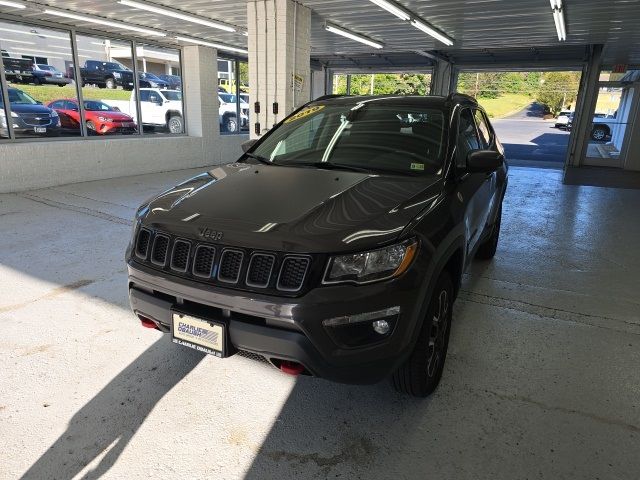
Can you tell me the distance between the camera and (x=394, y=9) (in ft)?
24.1

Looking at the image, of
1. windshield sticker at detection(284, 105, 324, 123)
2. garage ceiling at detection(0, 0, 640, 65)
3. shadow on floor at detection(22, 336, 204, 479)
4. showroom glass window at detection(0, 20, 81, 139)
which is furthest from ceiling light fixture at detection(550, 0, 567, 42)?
showroom glass window at detection(0, 20, 81, 139)

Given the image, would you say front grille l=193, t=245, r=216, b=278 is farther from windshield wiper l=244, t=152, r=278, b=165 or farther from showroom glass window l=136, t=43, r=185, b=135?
showroom glass window l=136, t=43, r=185, b=135

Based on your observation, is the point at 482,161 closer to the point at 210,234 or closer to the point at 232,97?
the point at 210,234

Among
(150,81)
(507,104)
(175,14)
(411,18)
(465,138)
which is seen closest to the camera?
(465,138)

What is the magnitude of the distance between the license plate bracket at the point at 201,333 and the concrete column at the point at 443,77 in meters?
14.6

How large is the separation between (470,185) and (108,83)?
30.1ft

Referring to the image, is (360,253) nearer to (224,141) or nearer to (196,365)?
(196,365)

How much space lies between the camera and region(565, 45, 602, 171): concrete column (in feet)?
38.3

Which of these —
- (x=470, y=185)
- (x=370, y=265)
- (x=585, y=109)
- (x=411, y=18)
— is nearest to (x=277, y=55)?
(x=411, y=18)

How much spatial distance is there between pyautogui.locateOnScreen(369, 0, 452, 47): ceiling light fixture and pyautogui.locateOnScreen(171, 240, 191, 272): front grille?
625cm

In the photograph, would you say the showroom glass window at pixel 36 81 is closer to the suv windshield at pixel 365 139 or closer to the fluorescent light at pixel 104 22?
the fluorescent light at pixel 104 22

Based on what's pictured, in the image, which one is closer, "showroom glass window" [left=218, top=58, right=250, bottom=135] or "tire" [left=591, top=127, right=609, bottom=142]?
"showroom glass window" [left=218, top=58, right=250, bottom=135]

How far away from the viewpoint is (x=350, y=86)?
1981 cm

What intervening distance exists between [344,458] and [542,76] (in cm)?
4768
